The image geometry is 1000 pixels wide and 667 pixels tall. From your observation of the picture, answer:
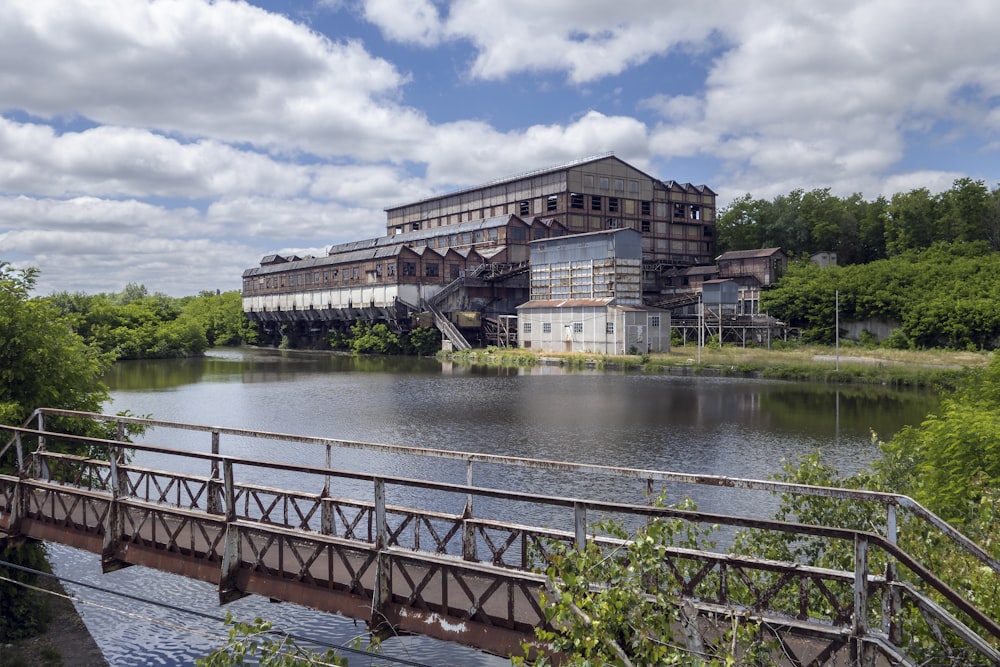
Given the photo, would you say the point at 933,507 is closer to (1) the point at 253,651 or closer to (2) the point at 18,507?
(1) the point at 253,651

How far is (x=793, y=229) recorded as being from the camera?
322ft

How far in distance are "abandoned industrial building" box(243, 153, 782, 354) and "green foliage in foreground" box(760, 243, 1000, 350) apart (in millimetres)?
7121

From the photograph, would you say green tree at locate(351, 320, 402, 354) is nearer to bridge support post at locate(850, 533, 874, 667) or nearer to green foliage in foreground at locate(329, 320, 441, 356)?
green foliage in foreground at locate(329, 320, 441, 356)

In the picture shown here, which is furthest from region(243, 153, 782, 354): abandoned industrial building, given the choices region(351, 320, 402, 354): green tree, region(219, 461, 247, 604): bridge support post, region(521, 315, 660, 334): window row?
region(219, 461, 247, 604): bridge support post

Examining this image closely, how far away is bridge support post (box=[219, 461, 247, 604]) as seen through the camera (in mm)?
9688

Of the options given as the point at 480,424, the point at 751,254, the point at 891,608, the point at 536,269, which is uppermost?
the point at 751,254

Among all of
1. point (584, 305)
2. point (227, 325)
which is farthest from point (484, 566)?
A: point (227, 325)

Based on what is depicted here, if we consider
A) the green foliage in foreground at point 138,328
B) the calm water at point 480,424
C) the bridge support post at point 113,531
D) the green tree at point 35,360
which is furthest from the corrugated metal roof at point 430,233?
the bridge support post at point 113,531

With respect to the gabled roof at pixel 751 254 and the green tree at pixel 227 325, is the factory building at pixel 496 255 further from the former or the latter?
the green tree at pixel 227 325

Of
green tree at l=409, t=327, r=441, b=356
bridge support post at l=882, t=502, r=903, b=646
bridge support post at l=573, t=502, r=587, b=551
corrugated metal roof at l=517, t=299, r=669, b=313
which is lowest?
bridge support post at l=882, t=502, r=903, b=646

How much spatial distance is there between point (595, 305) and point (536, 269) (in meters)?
11.1

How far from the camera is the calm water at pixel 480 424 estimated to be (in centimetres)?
1614

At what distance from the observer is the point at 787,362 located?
200 feet

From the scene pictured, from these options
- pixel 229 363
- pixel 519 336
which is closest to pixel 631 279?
pixel 519 336
